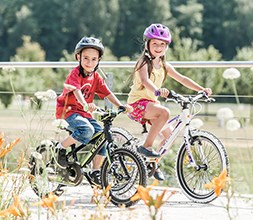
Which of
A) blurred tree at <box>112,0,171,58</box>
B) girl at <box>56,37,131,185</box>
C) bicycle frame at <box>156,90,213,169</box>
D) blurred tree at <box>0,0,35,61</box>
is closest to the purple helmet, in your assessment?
girl at <box>56,37,131,185</box>

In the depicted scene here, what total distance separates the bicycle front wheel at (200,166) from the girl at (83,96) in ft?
1.76

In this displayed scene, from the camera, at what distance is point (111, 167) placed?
532 cm

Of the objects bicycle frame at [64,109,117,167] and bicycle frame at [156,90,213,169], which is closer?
bicycle frame at [64,109,117,167]

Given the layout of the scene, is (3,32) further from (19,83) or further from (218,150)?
(218,150)

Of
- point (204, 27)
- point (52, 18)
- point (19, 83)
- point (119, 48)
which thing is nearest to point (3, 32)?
point (52, 18)

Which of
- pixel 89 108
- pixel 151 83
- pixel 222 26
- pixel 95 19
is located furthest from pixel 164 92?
pixel 222 26

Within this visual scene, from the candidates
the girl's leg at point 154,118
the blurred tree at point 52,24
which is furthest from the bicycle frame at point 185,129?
the blurred tree at point 52,24

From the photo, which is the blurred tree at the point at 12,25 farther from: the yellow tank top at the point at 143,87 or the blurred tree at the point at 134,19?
the yellow tank top at the point at 143,87

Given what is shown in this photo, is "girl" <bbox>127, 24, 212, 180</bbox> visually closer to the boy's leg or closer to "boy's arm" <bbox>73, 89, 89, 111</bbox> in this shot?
the boy's leg

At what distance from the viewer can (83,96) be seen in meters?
5.41

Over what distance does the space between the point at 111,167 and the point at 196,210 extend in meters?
0.57

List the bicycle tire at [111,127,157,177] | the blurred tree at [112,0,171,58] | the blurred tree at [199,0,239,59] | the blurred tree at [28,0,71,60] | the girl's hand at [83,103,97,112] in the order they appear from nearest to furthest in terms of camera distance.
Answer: the girl's hand at [83,103,97,112]
the bicycle tire at [111,127,157,177]
the blurred tree at [28,0,71,60]
the blurred tree at [112,0,171,58]
the blurred tree at [199,0,239,59]

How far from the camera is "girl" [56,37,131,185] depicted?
17.5ft

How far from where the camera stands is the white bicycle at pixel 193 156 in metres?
5.52
